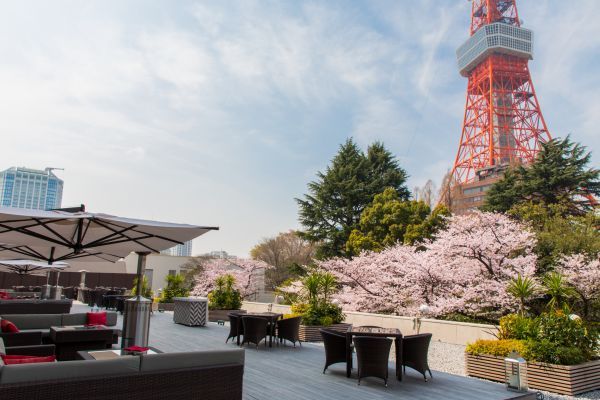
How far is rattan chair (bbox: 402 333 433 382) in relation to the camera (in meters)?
5.78

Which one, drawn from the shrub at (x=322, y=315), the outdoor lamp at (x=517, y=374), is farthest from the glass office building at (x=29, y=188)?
the outdoor lamp at (x=517, y=374)

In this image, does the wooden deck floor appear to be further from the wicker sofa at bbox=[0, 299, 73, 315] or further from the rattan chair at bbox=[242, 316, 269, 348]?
the wicker sofa at bbox=[0, 299, 73, 315]

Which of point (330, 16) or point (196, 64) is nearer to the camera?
point (196, 64)

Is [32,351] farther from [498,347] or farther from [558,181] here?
[558,181]

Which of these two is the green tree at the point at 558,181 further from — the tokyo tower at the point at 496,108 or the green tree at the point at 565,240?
the tokyo tower at the point at 496,108

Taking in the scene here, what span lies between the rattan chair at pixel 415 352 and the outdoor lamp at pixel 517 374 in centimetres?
107

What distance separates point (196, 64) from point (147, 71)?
1.31 meters

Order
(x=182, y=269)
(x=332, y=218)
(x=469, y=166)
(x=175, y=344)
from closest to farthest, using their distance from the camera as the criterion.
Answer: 1. (x=175, y=344)
2. (x=332, y=218)
3. (x=182, y=269)
4. (x=469, y=166)

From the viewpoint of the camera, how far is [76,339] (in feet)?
19.8

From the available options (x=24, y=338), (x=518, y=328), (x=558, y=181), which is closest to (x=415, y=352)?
(x=518, y=328)

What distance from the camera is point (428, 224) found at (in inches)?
775

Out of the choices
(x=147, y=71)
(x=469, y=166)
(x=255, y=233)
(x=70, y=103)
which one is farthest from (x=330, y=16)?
(x=469, y=166)

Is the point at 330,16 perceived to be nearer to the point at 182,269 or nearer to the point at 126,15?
the point at 126,15

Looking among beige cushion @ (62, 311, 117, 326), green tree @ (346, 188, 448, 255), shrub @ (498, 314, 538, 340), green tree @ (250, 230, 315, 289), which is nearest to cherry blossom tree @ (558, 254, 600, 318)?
shrub @ (498, 314, 538, 340)
